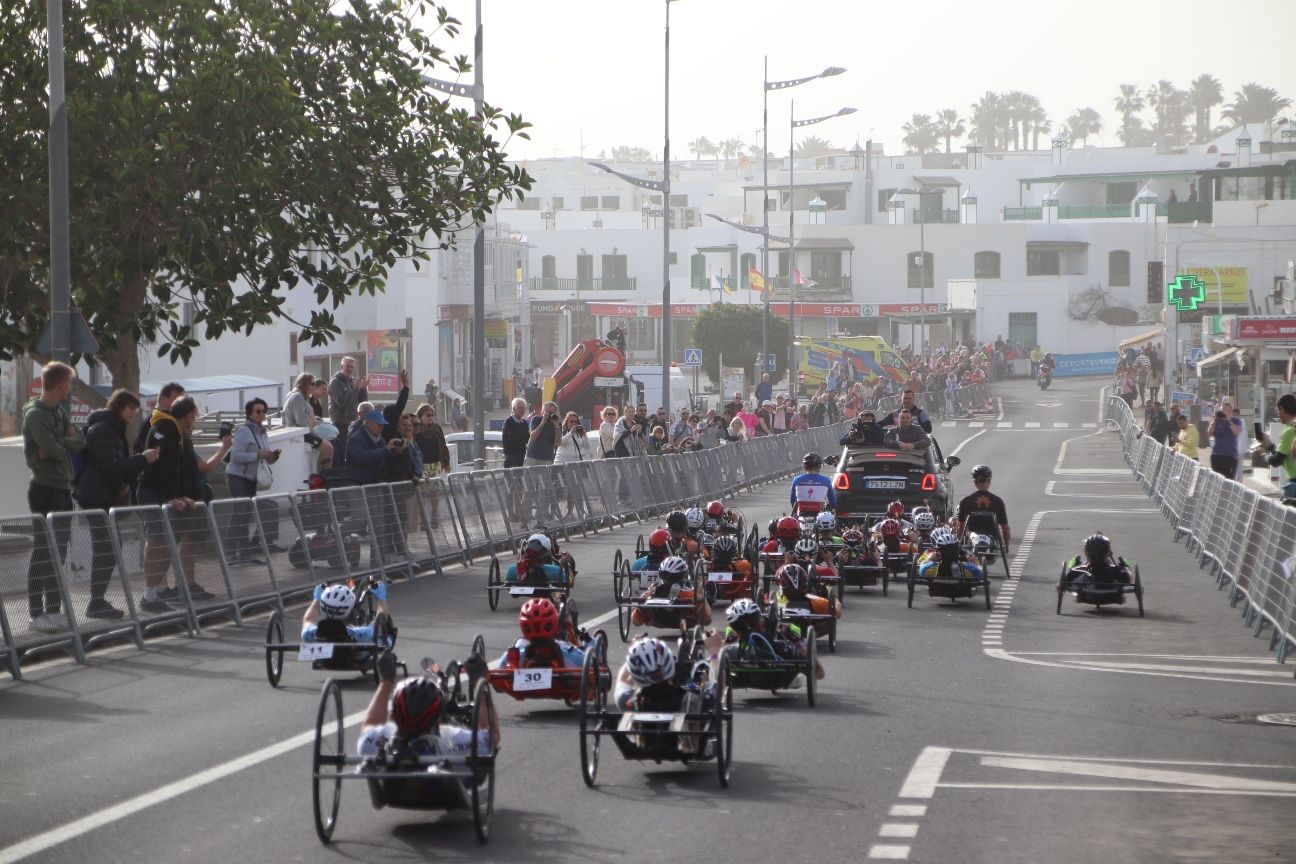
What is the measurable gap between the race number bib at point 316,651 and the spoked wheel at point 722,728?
386cm

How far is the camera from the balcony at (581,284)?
394 feet

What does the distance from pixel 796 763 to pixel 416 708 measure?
118 inches

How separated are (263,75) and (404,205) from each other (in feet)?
9.49

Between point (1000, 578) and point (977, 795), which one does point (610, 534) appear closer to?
point (1000, 578)

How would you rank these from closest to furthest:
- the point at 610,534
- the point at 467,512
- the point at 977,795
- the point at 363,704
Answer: the point at 977,795 → the point at 363,704 → the point at 467,512 → the point at 610,534

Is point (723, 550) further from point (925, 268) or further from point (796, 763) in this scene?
point (925, 268)

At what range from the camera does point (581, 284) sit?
120688 millimetres

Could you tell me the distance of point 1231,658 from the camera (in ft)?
53.2

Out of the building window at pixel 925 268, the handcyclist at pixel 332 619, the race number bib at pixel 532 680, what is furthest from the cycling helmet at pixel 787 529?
the building window at pixel 925 268

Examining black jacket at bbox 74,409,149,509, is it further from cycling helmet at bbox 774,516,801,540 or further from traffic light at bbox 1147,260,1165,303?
traffic light at bbox 1147,260,1165,303

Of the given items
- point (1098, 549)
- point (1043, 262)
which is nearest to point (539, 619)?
point (1098, 549)

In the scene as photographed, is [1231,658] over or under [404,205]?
under

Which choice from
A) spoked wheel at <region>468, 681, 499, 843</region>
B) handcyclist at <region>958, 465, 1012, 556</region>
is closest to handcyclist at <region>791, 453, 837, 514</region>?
handcyclist at <region>958, 465, 1012, 556</region>

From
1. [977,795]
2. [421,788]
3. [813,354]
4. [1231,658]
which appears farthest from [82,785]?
[813,354]
